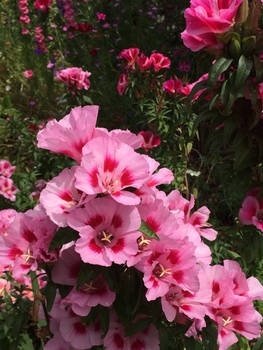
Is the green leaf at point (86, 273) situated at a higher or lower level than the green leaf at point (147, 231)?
lower

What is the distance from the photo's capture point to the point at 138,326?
2.77ft

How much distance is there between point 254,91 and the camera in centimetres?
113

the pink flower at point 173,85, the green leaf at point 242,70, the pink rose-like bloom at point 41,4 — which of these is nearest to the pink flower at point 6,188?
the pink flower at point 173,85

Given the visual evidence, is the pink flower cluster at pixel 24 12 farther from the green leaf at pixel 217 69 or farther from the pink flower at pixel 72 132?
the pink flower at pixel 72 132

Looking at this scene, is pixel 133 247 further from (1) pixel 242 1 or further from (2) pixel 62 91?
(2) pixel 62 91

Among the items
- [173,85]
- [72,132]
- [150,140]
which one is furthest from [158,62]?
[72,132]

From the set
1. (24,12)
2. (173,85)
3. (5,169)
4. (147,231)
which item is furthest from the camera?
(24,12)

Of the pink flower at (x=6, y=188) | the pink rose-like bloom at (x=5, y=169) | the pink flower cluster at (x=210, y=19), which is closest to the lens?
the pink flower cluster at (x=210, y=19)

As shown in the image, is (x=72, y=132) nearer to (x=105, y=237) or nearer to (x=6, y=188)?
(x=105, y=237)

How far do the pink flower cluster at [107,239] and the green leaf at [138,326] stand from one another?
0.02 m

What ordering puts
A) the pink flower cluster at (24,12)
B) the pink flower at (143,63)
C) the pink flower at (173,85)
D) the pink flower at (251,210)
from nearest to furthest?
the pink flower at (251,210)
the pink flower at (173,85)
the pink flower at (143,63)
the pink flower cluster at (24,12)

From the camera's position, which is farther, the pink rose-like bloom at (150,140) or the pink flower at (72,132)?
the pink rose-like bloom at (150,140)

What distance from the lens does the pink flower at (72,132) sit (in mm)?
750

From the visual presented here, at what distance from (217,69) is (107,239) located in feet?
2.04
